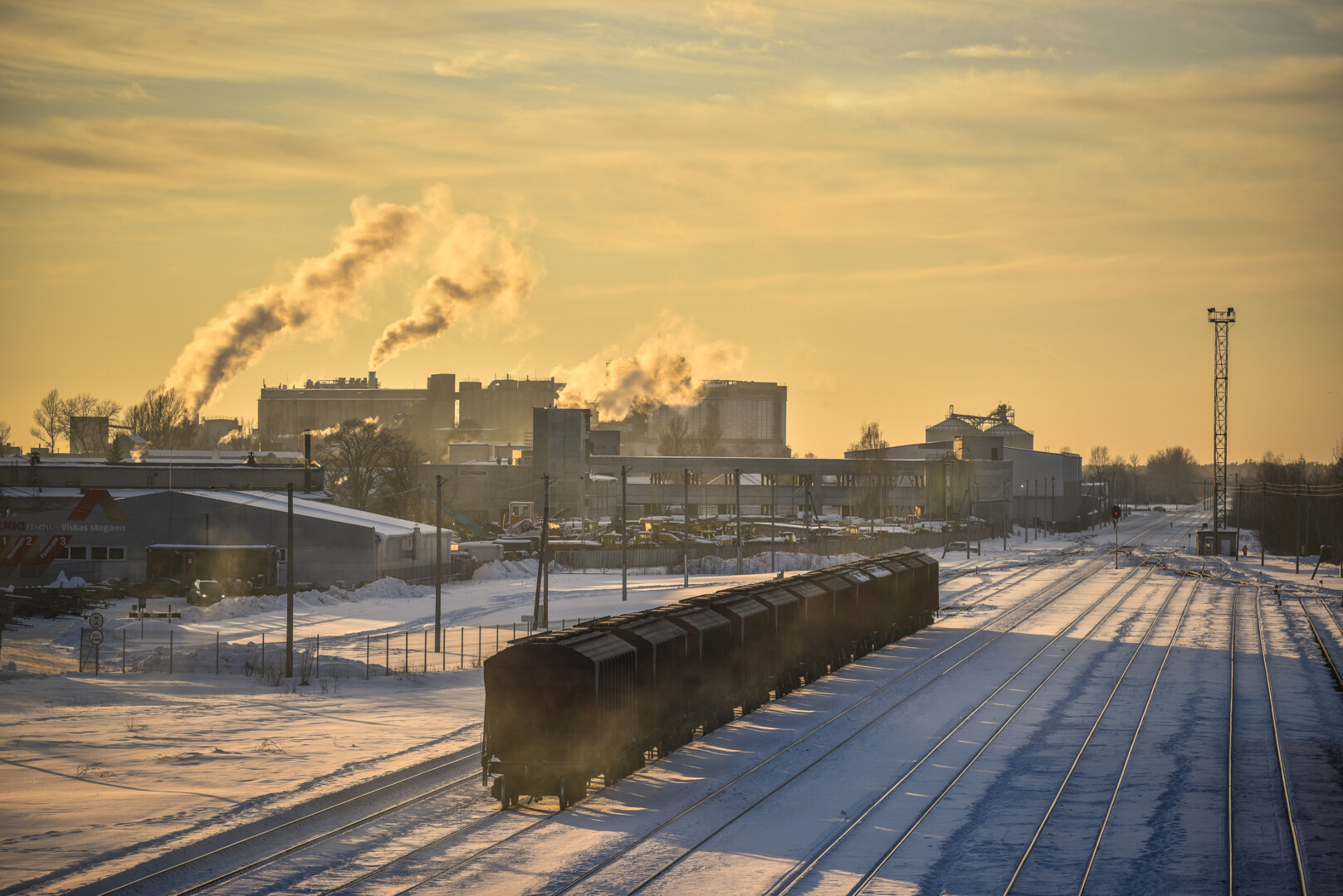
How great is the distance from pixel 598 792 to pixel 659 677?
3.47m

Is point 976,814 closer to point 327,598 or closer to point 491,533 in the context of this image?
point 327,598

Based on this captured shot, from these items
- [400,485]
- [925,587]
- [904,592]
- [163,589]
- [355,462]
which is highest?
[355,462]

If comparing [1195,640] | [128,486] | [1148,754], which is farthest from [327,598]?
[1148,754]

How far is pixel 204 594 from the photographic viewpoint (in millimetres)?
70000

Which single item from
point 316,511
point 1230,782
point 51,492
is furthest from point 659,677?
point 51,492

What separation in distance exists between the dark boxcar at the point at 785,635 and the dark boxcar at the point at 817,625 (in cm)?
52

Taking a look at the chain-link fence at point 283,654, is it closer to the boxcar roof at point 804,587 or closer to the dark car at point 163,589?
the boxcar roof at point 804,587

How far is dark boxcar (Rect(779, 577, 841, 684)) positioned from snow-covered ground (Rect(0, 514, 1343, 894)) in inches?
42.1

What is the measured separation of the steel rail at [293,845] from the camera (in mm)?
19328

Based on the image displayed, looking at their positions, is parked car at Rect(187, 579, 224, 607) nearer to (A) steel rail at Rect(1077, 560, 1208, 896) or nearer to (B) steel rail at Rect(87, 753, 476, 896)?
(B) steel rail at Rect(87, 753, 476, 896)

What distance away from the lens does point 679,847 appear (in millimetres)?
21609

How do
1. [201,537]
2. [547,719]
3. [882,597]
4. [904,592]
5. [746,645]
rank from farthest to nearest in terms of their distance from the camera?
[201,537] < [904,592] < [882,597] < [746,645] < [547,719]

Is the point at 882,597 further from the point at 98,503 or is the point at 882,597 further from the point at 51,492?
the point at 51,492

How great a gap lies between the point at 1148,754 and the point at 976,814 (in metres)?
8.03
